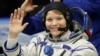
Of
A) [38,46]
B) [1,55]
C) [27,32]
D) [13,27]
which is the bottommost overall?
[1,55]

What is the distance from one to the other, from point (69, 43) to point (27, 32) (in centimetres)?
63

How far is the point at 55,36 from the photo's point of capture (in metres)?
1.76

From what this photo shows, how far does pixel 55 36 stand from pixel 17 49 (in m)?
0.21

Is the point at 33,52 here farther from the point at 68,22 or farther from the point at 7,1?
the point at 7,1

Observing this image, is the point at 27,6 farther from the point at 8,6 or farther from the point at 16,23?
the point at 8,6

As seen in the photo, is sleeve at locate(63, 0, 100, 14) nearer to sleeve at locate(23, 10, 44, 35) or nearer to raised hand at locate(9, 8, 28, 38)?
sleeve at locate(23, 10, 44, 35)

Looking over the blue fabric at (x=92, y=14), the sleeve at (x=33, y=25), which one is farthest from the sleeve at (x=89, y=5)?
Result: the sleeve at (x=33, y=25)

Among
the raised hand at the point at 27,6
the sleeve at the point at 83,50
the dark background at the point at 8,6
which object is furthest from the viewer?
the dark background at the point at 8,6

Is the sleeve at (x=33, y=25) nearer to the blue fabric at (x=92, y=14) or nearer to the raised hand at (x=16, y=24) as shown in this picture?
the blue fabric at (x=92, y=14)

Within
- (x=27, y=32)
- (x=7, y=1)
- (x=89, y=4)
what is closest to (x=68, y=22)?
(x=89, y=4)

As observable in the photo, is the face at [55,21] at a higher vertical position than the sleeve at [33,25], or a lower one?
higher

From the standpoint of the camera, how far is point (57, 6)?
1737 mm

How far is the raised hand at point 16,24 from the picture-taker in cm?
172

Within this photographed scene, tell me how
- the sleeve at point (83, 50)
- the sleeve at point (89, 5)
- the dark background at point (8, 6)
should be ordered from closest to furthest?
the sleeve at point (83, 50) < the sleeve at point (89, 5) < the dark background at point (8, 6)
